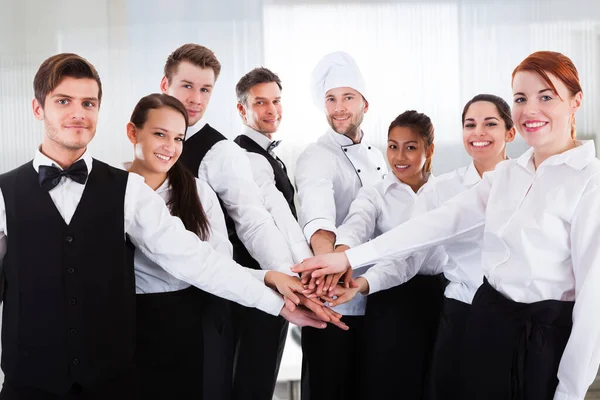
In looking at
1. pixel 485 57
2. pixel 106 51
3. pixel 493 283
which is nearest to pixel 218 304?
pixel 493 283

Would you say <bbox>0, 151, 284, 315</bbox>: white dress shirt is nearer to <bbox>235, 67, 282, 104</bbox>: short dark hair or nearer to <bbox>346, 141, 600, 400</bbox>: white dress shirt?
<bbox>346, 141, 600, 400</bbox>: white dress shirt

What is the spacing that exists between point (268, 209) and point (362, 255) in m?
0.65

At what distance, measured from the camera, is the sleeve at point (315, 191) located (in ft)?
10.3

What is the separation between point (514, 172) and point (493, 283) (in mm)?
351

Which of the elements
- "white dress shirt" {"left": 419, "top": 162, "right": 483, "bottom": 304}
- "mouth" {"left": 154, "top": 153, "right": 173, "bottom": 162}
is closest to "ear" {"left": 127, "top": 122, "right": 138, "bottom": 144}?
"mouth" {"left": 154, "top": 153, "right": 173, "bottom": 162}

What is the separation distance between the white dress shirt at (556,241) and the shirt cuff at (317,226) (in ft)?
2.77

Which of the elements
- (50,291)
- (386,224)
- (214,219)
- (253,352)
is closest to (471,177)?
(386,224)

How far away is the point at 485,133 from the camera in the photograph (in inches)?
115

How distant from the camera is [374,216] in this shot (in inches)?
123

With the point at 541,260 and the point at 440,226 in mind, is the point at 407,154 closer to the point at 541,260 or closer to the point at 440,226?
the point at 440,226

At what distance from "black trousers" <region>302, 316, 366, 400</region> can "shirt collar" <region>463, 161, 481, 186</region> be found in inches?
27.9

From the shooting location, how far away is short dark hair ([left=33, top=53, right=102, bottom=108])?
2236 mm

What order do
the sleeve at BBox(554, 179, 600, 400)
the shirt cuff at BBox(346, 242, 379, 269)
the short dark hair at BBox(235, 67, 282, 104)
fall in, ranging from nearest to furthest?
the sleeve at BBox(554, 179, 600, 400), the shirt cuff at BBox(346, 242, 379, 269), the short dark hair at BBox(235, 67, 282, 104)

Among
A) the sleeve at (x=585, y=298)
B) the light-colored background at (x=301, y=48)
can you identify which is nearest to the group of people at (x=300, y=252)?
the sleeve at (x=585, y=298)
